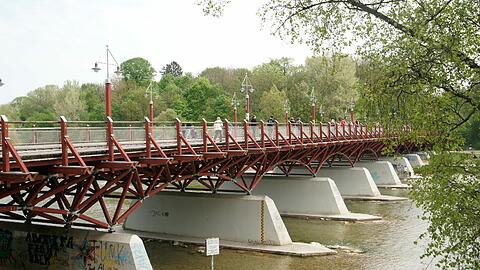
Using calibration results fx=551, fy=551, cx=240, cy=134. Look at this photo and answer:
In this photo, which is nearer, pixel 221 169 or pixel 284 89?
pixel 221 169

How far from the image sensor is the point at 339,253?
26.8m

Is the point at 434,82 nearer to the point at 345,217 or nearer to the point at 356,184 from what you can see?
the point at 345,217

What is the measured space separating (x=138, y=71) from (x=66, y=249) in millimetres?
98733

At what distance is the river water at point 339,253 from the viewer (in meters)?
24.3

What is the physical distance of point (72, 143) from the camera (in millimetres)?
17859

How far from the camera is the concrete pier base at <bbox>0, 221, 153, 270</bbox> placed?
1888 centimetres

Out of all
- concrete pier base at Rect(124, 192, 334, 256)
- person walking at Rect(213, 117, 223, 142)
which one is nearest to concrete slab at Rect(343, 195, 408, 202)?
concrete pier base at Rect(124, 192, 334, 256)

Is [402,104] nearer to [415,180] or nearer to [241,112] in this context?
[415,180]

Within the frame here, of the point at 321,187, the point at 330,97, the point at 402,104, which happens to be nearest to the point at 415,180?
the point at 402,104

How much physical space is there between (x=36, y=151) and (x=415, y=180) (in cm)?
1074

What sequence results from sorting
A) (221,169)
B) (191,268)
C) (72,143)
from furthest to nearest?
(221,169), (191,268), (72,143)

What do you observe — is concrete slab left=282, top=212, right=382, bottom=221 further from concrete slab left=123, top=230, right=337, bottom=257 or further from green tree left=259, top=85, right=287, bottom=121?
green tree left=259, top=85, right=287, bottom=121

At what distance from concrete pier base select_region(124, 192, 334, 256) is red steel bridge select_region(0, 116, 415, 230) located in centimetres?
108

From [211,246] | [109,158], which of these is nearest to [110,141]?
[109,158]
